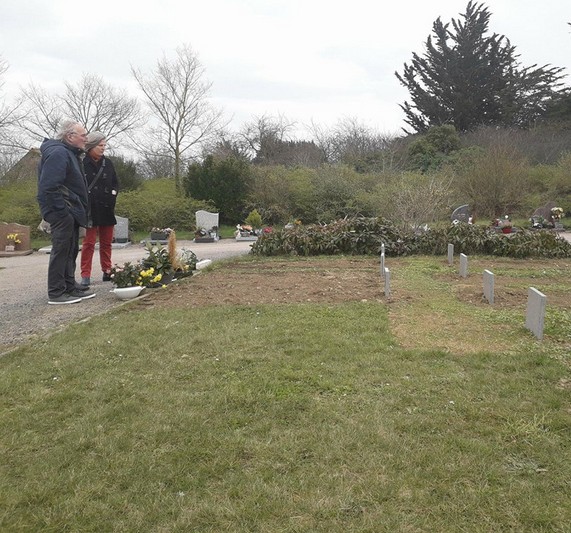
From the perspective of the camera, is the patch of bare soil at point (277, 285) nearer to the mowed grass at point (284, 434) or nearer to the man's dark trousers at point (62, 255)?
the man's dark trousers at point (62, 255)

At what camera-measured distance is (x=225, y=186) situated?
20.2m

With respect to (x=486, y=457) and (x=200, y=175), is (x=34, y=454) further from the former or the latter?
(x=200, y=175)

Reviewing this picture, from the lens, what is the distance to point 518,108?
33.0 metres

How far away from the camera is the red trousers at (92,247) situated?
6547 millimetres

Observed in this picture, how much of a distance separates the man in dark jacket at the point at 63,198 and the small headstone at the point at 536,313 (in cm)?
492

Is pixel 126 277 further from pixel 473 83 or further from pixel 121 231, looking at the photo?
pixel 473 83

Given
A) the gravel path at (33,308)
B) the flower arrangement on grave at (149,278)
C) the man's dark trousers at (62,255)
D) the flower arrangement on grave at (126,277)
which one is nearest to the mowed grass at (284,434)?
the gravel path at (33,308)

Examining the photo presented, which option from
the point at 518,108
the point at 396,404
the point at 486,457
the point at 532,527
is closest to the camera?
the point at 532,527

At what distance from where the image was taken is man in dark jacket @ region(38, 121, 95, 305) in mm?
5266

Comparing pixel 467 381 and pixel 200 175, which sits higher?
pixel 200 175

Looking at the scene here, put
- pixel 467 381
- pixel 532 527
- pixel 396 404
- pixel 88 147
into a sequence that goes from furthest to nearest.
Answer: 1. pixel 88 147
2. pixel 467 381
3. pixel 396 404
4. pixel 532 527

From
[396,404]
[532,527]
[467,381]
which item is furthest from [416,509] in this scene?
[467,381]

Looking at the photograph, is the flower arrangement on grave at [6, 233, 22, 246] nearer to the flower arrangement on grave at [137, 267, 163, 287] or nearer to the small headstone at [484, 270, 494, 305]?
the flower arrangement on grave at [137, 267, 163, 287]

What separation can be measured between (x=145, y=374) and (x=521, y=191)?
19555 mm
